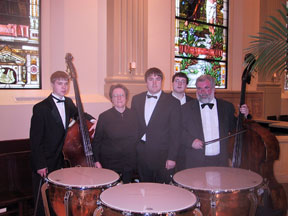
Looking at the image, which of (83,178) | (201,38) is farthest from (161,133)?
(201,38)

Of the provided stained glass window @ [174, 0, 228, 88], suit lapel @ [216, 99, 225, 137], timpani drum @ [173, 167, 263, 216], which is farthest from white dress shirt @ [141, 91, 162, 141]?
stained glass window @ [174, 0, 228, 88]

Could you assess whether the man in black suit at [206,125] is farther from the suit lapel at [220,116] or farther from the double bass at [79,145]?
the double bass at [79,145]

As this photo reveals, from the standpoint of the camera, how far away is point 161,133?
9.01ft

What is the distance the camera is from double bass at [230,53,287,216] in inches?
117

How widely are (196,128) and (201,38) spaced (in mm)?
5133

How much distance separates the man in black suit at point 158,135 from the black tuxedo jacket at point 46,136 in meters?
0.71

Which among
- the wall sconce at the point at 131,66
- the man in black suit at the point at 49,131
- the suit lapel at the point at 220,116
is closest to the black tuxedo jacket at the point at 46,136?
the man in black suit at the point at 49,131

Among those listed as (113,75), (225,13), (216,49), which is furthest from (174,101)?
(225,13)

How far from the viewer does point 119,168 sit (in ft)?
8.93

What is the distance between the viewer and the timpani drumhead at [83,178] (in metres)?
2.10

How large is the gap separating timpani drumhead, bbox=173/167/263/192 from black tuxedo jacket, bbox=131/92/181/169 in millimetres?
418

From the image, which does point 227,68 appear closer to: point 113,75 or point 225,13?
point 225,13

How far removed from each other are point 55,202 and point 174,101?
4.27 ft

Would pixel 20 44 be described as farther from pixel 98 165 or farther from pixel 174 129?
pixel 174 129
